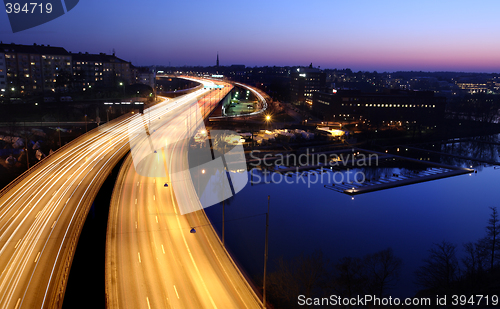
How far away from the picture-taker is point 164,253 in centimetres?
671

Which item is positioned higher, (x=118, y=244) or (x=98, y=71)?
(x=98, y=71)

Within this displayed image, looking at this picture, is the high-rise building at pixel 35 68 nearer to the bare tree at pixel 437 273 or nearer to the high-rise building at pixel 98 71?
the high-rise building at pixel 98 71

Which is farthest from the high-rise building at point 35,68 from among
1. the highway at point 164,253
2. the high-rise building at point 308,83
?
the high-rise building at point 308,83

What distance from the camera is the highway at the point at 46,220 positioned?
209 inches

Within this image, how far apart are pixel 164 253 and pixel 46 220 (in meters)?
3.00

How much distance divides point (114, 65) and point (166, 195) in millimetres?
28988

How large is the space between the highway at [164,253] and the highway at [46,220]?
74 cm

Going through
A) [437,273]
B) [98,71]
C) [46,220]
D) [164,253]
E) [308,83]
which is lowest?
[437,273]

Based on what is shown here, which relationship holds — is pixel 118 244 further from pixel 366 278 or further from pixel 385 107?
pixel 385 107

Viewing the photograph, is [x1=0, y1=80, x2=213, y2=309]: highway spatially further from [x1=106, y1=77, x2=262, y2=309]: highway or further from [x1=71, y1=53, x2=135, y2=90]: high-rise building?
[x1=71, y1=53, x2=135, y2=90]: high-rise building

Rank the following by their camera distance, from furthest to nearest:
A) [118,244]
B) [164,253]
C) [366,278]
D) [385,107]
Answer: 1. [385,107]
2. [366,278]
3. [118,244]
4. [164,253]

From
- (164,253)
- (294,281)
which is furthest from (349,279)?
(164,253)

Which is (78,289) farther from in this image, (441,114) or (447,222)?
(441,114)

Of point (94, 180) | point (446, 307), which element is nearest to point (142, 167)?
point (94, 180)
